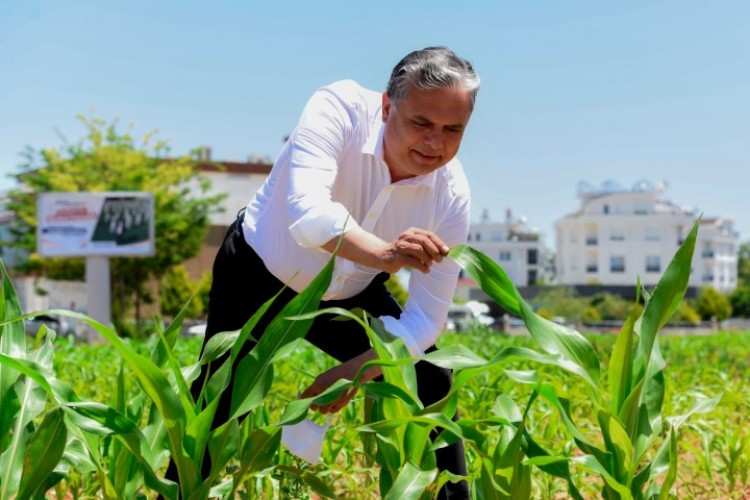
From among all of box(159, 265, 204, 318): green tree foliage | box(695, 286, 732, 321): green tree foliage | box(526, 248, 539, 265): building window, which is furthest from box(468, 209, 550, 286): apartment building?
box(159, 265, 204, 318): green tree foliage

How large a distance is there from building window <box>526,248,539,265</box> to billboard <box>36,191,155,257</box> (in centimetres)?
7260

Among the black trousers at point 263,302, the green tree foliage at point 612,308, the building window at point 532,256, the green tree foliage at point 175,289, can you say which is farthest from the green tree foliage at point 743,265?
the black trousers at point 263,302

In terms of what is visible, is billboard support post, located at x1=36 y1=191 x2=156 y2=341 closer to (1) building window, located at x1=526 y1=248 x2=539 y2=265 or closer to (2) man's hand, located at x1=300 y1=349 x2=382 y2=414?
(2) man's hand, located at x1=300 y1=349 x2=382 y2=414

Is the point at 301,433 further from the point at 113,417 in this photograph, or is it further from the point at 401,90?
the point at 401,90

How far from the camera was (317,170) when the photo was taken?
8.52 feet

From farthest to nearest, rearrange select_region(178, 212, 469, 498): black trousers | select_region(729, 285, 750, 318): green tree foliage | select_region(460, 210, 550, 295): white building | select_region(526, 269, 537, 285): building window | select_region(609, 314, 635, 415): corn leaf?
select_region(526, 269, 537, 285): building window, select_region(460, 210, 550, 295): white building, select_region(729, 285, 750, 318): green tree foliage, select_region(178, 212, 469, 498): black trousers, select_region(609, 314, 635, 415): corn leaf

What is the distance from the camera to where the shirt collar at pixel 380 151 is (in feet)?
9.25

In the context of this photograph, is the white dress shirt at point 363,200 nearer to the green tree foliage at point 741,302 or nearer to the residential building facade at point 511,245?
the green tree foliage at point 741,302

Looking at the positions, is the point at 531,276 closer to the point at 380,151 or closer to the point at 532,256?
the point at 532,256

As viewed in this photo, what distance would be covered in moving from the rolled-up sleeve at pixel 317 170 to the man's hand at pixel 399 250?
5cm

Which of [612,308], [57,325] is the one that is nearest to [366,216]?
[57,325]

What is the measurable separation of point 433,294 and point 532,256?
98.2 meters

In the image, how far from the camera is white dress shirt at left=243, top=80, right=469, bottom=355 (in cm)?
276

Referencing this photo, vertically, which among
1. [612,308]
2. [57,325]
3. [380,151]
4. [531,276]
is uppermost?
[380,151]
